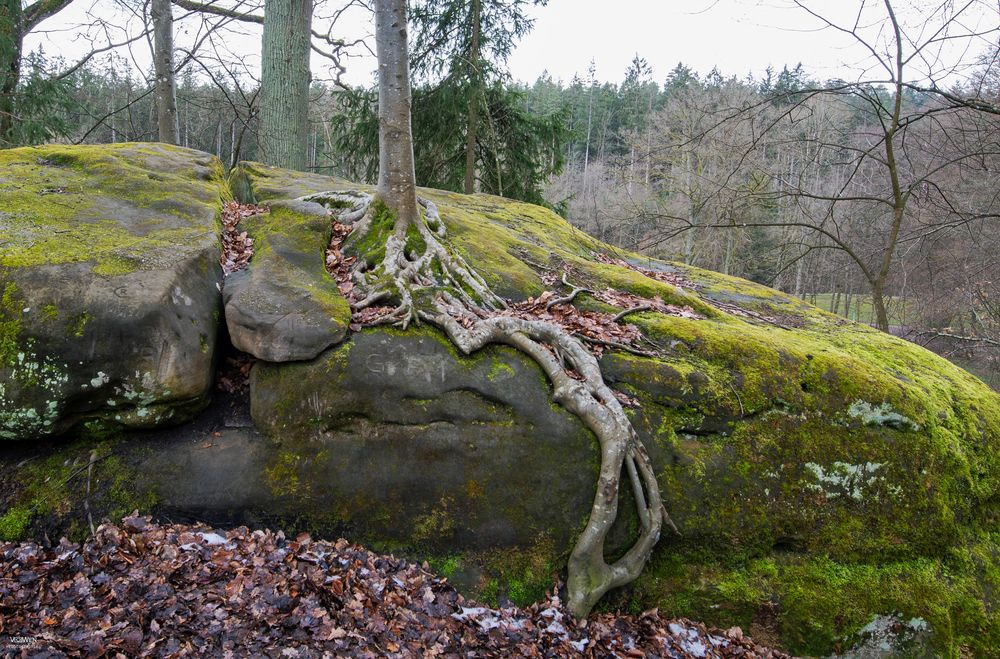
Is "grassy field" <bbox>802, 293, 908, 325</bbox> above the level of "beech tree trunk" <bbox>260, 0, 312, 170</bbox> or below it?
below

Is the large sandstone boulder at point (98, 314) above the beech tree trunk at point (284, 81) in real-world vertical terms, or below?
below

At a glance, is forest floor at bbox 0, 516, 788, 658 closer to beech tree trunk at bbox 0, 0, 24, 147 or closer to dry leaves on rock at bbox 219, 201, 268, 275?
dry leaves on rock at bbox 219, 201, 268, 275

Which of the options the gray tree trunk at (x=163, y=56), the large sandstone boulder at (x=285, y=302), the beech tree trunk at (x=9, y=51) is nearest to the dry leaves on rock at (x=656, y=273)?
the large sandstone boulder at (x=285, y=302)

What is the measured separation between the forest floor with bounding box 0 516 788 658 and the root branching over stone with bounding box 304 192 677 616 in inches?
17.9

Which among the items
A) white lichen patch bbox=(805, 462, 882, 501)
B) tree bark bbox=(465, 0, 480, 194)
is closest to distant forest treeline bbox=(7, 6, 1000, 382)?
tree bark bbox=(465, 0, 480, 194)

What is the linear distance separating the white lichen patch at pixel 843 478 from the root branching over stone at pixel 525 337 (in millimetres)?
1457

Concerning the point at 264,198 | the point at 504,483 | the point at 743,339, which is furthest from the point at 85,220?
the point at 743,339

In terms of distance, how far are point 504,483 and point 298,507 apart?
1.64 meters

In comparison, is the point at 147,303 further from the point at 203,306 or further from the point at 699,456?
the point at 699,456

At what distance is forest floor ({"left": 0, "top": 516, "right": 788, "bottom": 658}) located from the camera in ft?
9.18

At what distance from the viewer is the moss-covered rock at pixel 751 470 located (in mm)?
4113

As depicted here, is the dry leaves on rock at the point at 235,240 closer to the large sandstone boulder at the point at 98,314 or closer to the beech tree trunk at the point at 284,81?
the large sandstone boulder at the point at 98,314

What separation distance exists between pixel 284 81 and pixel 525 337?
7.13 meters

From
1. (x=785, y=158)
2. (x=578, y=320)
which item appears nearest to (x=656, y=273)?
(x=578, y=320)
